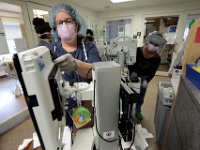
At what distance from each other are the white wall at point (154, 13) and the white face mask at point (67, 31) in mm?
3994

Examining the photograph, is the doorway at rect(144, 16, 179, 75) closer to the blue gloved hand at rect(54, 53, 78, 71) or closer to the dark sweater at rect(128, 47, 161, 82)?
the dark sweater at rect(128, 47, 161, 82)

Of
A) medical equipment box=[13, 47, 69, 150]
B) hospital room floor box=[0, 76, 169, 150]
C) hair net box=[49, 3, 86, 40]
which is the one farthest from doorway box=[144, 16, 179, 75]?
medical equipment box=[13, 47, 69, 150]

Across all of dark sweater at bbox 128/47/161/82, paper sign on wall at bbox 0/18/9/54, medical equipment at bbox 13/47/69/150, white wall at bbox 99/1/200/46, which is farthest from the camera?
white wall at bbox 99/1/200/46

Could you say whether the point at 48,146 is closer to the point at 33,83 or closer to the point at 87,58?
the point at 33,83

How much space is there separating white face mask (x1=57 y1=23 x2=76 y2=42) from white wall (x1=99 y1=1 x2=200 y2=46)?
157 inches

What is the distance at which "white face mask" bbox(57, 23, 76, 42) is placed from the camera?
0.98 meters

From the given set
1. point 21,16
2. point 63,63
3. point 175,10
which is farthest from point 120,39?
point 175,10


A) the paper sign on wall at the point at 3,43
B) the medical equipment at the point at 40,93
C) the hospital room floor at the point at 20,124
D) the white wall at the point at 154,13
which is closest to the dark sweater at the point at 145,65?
the hospital room floor at the point at 20,124

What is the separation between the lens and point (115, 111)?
0.52 m

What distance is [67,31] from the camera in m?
0.98

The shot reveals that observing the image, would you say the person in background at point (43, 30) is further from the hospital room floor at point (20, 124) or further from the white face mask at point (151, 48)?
the white face mask at point (151, 48)

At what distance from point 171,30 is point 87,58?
167 inches

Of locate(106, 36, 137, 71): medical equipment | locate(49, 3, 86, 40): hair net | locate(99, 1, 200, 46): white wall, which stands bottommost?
locate(106, 36, 137, 71): medical equipment

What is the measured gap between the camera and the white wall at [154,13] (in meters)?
3.68
